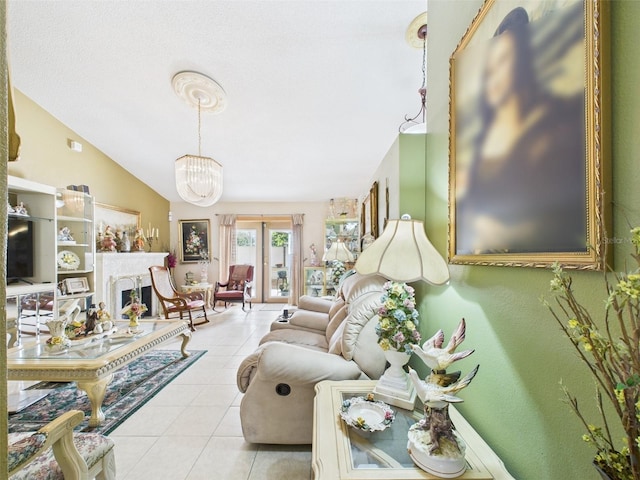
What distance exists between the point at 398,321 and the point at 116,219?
18.1ft

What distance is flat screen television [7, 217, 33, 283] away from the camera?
3.13 meters

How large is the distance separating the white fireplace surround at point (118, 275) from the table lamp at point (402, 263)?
187 inches

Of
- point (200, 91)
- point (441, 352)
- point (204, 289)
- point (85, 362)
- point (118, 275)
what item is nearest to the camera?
point (441, 352)

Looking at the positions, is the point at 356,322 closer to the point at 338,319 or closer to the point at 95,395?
the point at 338,319

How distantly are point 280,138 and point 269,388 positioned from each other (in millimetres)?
3432

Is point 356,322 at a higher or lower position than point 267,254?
lower

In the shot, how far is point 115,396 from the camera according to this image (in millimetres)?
2527

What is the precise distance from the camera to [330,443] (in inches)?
38.1

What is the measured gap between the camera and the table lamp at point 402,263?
3.84ft

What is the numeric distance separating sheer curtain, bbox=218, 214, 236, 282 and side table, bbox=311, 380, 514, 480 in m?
5.72

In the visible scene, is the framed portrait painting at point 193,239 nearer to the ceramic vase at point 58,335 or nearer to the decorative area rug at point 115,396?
the decorative area rug at point 115,396

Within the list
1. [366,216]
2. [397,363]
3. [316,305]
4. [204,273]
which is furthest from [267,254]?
[397,363]

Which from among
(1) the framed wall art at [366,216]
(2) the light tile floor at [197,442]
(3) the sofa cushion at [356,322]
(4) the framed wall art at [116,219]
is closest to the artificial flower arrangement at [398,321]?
(3) the sofa cushion at [356,322]

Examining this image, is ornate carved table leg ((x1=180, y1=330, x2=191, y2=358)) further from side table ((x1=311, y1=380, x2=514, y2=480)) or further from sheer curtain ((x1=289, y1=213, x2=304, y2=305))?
sheer curtain ((x1=289, y1=213, x2=304, y2=305))
